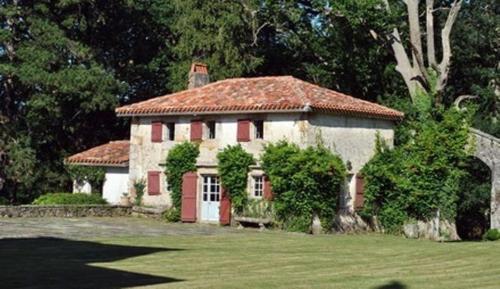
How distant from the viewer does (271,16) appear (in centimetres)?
4416

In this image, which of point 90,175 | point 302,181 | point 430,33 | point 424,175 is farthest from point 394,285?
point 90,175

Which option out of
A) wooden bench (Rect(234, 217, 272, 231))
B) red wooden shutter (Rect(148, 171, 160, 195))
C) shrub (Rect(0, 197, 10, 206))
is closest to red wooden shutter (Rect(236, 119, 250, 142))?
wooden bench (Rect(234, 217, 272, 231))

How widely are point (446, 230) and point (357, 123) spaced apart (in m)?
5.41

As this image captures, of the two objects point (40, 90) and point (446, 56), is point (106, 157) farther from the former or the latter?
point (446, 56)

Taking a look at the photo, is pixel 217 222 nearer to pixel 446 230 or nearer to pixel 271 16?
pixel 446 230

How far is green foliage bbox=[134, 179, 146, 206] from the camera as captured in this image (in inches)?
1455

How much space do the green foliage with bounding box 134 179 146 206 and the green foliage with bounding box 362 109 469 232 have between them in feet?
30.4

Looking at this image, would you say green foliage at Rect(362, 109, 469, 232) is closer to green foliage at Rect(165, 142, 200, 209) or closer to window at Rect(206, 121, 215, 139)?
window at Rect(206, 121, 215, 139)

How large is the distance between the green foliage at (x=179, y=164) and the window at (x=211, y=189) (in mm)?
740

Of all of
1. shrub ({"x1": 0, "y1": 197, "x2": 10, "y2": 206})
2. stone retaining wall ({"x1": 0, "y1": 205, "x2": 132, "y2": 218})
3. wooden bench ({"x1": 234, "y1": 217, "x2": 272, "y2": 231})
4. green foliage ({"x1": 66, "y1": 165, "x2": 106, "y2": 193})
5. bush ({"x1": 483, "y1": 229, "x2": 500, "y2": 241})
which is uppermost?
green foliage ({"x1": 66, "y1": 165, "x2": 106, "y2": 193})

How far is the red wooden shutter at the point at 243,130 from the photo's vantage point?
33688 millimetres

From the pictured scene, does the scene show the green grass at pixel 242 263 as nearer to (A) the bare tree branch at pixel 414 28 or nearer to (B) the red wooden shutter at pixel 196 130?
(B) the red wooden shutter at pixel 196 130

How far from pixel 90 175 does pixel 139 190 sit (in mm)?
5723

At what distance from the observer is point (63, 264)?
17.5 metres
